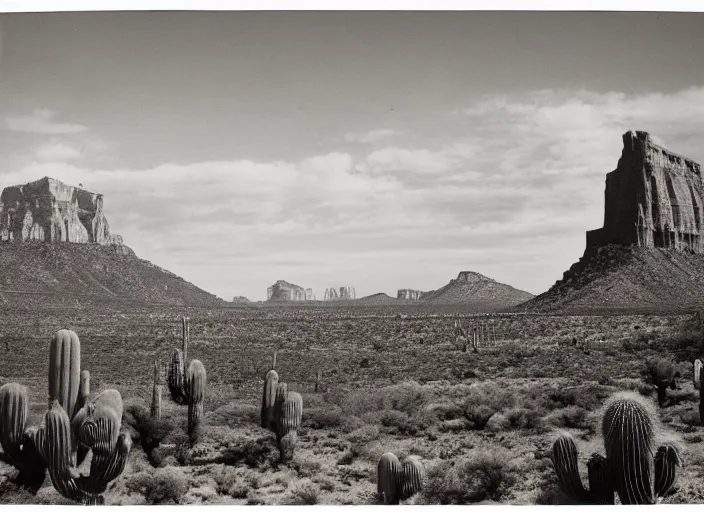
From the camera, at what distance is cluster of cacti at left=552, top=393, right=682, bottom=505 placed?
1188 centimetres

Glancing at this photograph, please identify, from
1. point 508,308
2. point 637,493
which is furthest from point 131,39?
point 508,308

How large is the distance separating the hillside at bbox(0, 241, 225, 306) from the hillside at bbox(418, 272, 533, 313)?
15707 millimetres

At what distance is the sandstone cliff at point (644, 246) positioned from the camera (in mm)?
36656

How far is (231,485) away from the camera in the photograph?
50.5 ft

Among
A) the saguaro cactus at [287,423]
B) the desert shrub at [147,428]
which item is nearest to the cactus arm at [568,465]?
the saguaro cactus at [287,423]

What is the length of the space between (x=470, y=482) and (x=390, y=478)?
249 cm

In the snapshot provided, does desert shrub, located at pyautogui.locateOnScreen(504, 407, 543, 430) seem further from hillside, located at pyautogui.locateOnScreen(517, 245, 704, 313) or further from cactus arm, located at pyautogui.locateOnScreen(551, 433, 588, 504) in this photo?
hillside, located at pyautogui.locateOnScreen(517, 245, 704, 313)

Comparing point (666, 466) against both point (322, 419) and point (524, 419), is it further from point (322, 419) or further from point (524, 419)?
point (322, 419)

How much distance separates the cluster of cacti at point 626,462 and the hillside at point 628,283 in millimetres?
21699

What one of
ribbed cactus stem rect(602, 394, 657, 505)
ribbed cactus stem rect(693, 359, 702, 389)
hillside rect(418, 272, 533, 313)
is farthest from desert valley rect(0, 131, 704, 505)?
hillside rect(418, 272, 533, 313)

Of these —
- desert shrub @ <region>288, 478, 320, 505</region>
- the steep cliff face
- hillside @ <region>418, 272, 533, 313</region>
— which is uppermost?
hillside @ <region>418, 272, 533, 313</region>

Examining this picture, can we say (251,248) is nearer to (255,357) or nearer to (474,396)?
(255,357)

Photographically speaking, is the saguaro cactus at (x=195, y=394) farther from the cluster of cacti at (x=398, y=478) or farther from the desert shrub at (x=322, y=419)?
the cluster of cacti at (x=398, y=478)

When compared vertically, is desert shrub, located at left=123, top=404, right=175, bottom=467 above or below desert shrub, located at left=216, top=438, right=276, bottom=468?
above
